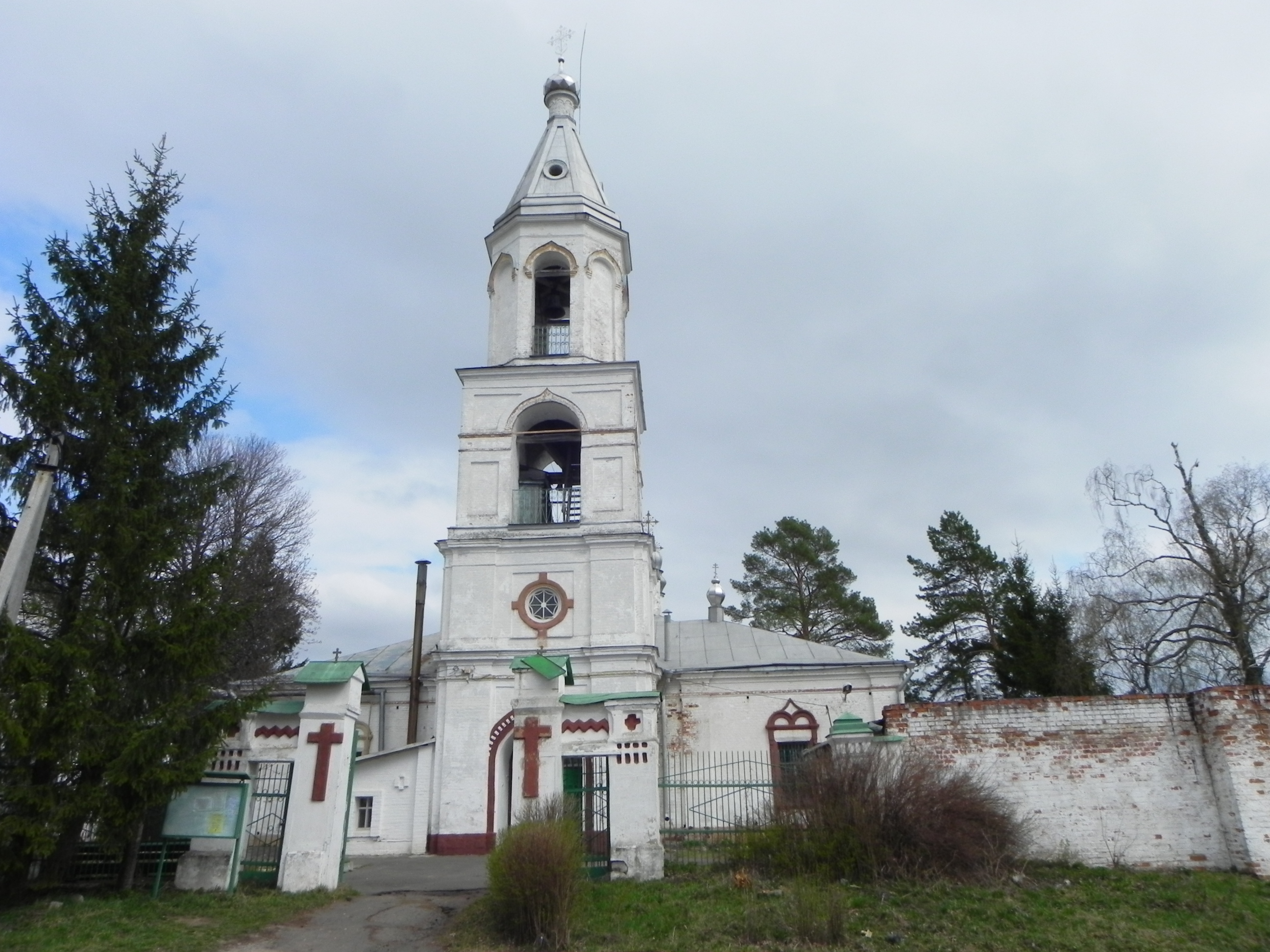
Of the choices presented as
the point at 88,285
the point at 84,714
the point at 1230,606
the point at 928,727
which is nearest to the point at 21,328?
the point at 88,285

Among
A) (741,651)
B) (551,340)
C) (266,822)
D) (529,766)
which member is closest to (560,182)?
(551,340)

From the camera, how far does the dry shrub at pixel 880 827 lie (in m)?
9.87

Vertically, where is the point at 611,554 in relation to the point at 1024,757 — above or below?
above

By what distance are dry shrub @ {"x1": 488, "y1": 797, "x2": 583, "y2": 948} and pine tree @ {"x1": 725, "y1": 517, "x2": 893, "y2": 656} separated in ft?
86.9

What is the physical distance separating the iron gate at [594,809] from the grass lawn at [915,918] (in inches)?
27.9

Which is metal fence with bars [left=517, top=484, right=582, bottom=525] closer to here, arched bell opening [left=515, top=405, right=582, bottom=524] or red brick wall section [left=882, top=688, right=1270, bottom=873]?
arched bell opening [left=515, top=405, right=582, bottom=524]

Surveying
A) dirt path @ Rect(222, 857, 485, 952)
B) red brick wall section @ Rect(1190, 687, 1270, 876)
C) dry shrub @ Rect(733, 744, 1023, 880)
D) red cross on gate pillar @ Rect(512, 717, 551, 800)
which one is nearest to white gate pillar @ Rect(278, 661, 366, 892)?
dirt path @ Rect(222, 857, 485, 952)

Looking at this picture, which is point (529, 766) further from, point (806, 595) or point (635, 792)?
point (806, 595)

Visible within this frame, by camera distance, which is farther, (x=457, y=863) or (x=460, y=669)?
(x=460, y=669)

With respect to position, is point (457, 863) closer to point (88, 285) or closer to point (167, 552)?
point (167, 552)

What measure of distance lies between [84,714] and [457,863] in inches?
299

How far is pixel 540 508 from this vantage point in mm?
19359

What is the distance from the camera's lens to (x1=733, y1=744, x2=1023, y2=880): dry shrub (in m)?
9.87

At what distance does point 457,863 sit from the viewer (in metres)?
14.6
